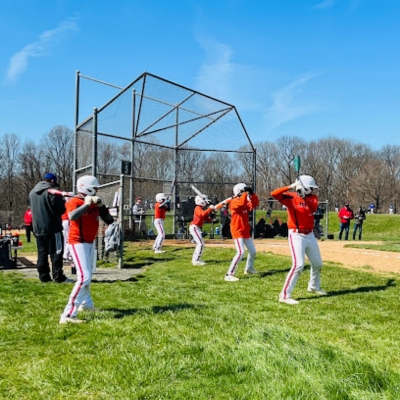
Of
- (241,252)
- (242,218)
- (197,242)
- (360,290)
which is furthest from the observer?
(197,242)

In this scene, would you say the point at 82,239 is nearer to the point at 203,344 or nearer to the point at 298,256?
the point at 203,344

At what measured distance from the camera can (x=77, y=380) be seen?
374 centimetres

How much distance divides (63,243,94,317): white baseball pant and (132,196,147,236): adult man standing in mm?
10834

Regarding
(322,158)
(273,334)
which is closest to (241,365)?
(273,334)

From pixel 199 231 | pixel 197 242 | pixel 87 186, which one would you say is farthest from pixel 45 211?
pixel 199 231

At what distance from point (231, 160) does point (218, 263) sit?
8.49 meters

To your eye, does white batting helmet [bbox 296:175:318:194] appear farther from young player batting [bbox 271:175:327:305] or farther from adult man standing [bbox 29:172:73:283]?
adult man standing [bbox 29:172:73:283]

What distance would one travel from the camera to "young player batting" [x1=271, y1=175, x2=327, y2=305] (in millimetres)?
7145

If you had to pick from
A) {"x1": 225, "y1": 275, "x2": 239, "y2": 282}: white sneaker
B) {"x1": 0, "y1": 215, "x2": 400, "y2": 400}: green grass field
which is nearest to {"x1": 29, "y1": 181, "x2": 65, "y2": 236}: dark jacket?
{"x1": 0, "y1": 215, "x2": 400, "y2": 400}: green grass field

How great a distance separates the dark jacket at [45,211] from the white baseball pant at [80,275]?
310 cm

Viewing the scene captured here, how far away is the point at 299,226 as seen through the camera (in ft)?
23.9

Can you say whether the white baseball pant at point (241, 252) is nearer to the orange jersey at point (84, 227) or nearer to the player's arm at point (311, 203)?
the player's arm at point (311, 203)

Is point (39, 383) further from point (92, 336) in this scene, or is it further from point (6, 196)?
point (6, 196)

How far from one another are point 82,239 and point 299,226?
10.8 feet
